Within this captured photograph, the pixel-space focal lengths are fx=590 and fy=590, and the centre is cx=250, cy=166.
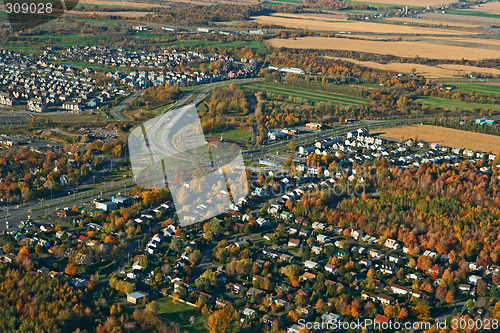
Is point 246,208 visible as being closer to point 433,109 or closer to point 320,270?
point 320,270

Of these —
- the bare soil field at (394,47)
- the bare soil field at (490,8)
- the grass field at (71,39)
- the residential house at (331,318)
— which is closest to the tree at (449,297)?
the residential house at (331,318)

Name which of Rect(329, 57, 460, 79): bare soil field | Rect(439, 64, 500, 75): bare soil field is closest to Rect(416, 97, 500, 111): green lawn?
Rect(329, 57, 460, 79): bare soil field

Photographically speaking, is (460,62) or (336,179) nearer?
(336,179)

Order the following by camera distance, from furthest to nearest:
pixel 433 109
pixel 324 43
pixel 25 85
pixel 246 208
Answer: pixel 324 43 → pixel 25 85 → pixel 433 109 → pixel 246 208

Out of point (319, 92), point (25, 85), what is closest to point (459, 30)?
point (319, 92)

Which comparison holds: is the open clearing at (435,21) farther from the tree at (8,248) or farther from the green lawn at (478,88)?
the tree at (8,248)
